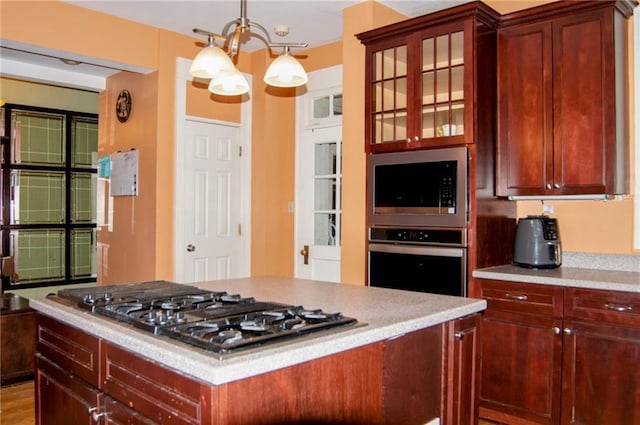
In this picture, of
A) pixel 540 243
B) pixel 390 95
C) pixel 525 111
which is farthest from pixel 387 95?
pixel 540 243

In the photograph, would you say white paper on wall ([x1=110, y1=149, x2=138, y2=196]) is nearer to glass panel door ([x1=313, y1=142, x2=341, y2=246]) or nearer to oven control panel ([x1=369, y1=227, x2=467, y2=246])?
glass panel door ([x1=313, y1=142, x2=341, y2=246])

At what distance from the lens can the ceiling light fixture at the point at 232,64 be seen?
2.10 meters

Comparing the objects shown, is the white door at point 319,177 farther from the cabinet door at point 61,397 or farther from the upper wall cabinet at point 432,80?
the cabinet door at point 61,397

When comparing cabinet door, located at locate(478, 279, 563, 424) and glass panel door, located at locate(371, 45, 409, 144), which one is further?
glass panel door, located at locate(371, 45, 409, 144)

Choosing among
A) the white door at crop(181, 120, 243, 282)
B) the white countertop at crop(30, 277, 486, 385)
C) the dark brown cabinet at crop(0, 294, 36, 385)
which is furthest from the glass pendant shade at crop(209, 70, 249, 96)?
the dark brown cabinet at crop(0, 294, 36, 385)

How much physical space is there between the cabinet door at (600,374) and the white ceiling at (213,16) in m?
2.30

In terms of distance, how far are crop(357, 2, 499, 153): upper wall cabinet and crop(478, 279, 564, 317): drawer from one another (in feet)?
2.82

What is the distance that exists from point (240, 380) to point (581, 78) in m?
2.67

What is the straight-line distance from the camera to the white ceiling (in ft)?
12.0

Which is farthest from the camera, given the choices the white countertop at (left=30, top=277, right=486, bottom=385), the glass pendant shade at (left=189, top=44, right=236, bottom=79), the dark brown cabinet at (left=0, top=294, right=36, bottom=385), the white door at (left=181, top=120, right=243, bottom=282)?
the white door at (left=181, top=120, right=243, bottom=282)

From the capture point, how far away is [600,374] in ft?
8.57

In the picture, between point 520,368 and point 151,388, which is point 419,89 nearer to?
point 520,368

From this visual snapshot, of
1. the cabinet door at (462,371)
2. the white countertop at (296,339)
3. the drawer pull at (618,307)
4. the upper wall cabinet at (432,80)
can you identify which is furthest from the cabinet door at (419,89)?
the cabinet door at (462,371)

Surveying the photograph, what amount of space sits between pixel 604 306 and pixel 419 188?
1.20 m
